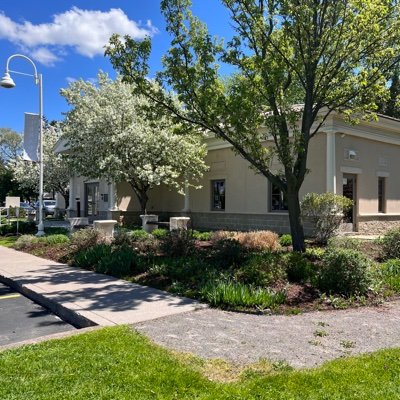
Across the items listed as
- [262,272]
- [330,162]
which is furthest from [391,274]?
[330,162]

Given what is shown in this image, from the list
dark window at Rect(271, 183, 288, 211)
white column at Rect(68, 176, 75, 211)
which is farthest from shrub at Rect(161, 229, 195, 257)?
white column at Rect(68, 176, 75, 211)

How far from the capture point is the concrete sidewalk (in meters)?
5.97

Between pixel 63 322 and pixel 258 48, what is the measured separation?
7.55 metres

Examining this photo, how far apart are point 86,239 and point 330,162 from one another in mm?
8709

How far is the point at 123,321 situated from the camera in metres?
5.64

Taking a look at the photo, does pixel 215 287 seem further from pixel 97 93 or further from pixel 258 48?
pixel 97 93

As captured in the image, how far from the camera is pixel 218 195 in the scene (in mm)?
→ 20297

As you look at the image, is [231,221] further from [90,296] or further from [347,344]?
[347,344]

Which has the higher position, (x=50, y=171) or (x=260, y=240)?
(x=50, y=171)

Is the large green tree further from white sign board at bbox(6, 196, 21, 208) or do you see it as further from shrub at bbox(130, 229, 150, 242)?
white sign board at bbox(6, 196, 21, 208)

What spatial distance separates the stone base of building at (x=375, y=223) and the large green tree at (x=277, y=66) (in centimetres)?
738

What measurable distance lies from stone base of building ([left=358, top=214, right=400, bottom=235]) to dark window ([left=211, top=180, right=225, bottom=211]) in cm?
618

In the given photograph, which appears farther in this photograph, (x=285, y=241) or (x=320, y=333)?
(x=285, y=241)

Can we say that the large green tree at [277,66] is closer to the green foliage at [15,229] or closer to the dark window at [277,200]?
the dark window at [277,200]
